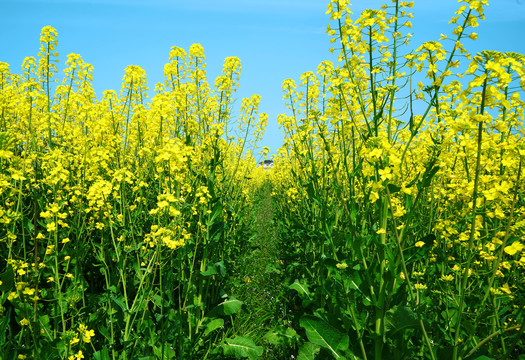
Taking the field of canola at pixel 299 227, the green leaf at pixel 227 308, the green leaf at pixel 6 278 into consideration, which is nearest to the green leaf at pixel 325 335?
the field of canola at pixel 299 227

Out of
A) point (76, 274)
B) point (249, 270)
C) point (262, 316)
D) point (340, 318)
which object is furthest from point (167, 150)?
point (249, 270)

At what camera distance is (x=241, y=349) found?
3.15 m

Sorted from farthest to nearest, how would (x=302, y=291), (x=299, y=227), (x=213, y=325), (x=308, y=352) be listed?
(x=299, y=227)
(x=302, y=291)
(x=213, y=325)
(x=308, y=352)

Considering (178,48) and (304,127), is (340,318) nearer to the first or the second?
(304,127)

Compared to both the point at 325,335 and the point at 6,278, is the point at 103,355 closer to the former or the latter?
the point at 6,278

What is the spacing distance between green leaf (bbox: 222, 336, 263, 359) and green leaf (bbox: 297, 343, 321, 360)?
0.46m

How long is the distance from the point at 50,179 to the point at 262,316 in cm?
283

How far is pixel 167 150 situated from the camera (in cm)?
239

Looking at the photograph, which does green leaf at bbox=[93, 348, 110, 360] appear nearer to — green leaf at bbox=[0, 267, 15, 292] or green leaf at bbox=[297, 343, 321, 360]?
green leaf at bbox=[0, 267, 15, 292]

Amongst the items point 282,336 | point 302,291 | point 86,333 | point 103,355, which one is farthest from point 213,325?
point 86,333

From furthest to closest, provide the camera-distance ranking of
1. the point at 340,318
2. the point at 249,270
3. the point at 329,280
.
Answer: the point at 249,270, the point at 329,280, the point at 340,318

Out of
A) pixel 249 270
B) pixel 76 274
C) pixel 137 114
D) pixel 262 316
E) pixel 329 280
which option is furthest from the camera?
pixel 249 270

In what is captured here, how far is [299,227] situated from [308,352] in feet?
6.98

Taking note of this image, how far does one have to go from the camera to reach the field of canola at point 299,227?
6.57 feet
